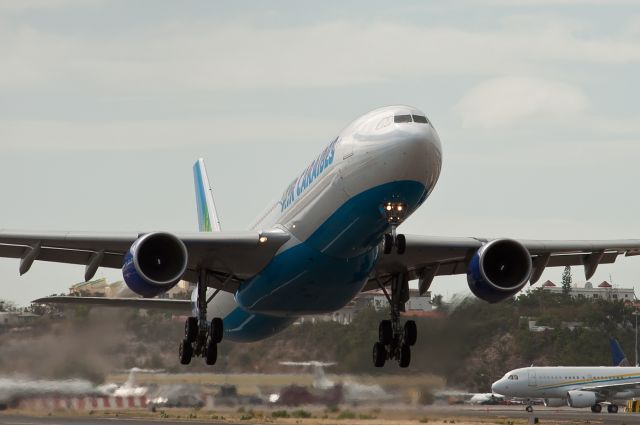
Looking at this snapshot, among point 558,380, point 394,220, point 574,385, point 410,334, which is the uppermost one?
point 558,380

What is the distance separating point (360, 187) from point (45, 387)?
72.7 feet

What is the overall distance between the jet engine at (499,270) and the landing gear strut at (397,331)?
3.31 meters

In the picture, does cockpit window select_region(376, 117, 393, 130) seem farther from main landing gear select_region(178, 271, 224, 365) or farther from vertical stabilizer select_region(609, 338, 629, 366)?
vertical stabilizer select_region(609, 338, 629, 366)

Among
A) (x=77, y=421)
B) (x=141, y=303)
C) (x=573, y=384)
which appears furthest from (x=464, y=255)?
(x=573, y=384)

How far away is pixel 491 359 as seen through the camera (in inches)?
2010

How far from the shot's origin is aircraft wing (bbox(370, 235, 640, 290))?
31.4 meters

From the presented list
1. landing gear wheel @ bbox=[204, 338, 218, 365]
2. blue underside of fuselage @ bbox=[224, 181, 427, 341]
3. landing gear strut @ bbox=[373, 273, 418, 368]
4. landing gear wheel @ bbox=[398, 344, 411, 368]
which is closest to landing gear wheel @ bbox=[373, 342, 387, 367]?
landing gear strut @ bbox=[373, 273, 418, 368]

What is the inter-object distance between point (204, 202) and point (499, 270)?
1827 cm

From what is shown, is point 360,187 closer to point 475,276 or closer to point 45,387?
point 475,276

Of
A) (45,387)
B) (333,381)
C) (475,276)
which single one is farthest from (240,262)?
(45,387)

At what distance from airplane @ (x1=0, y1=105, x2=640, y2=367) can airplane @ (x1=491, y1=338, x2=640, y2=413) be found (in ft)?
110

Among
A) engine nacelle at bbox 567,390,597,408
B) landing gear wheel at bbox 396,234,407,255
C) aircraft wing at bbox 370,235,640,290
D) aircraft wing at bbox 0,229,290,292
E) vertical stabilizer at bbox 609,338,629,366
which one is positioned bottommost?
landing gear wheel at bbox 396,234,407,255

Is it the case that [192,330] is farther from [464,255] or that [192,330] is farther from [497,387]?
[497,387]

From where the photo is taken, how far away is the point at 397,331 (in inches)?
1328
